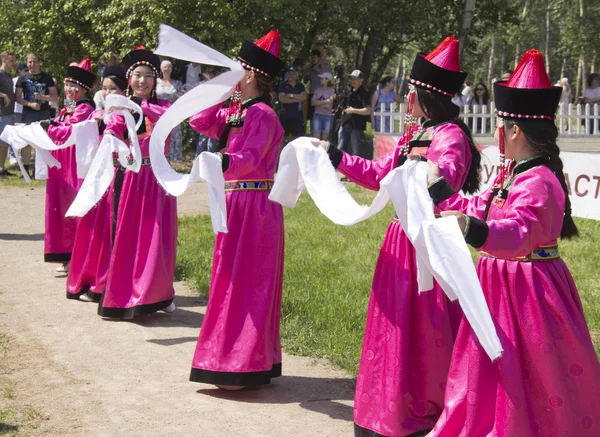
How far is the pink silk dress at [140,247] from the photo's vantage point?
7.20 meters

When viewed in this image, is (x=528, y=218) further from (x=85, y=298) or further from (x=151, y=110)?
(x=85, y=298)

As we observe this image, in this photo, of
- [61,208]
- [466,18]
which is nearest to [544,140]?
[61,208]

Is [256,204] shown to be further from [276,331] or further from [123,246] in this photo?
[123,246]

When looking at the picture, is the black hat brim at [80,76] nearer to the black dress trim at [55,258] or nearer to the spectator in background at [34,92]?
the black dress trim at [55,258]

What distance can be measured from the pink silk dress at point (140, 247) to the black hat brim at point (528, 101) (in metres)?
3.74

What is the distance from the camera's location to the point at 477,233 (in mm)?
3609

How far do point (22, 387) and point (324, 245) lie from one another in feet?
17.4

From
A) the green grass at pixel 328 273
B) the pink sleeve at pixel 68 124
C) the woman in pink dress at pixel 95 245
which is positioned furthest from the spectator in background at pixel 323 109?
the woman in pink dress at pixel 95 245

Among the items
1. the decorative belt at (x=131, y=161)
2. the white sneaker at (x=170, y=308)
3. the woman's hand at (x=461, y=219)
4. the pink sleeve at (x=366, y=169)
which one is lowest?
the white sneaker at (x=170, y=308)

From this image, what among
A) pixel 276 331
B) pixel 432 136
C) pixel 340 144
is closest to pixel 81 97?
pixel 276 331

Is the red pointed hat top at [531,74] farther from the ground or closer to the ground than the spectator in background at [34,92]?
closer to the ground

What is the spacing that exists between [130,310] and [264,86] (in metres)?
2.45

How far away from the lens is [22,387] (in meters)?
5.55

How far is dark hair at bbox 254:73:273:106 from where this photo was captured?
220 inches
